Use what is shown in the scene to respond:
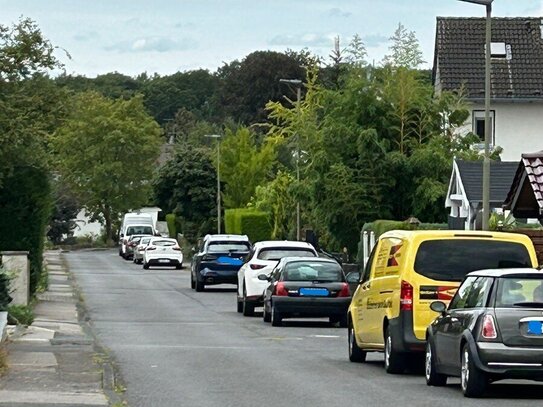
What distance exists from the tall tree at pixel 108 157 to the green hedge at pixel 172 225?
885 cm

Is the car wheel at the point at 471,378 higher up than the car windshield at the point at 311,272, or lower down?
lower down

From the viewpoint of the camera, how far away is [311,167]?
174 feet

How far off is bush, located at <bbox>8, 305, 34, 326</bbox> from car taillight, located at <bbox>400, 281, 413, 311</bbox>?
11461 millimetres

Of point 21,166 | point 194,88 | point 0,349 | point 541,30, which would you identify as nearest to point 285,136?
point 541,30

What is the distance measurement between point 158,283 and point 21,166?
62.0 feet

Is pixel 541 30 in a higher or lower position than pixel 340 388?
higher

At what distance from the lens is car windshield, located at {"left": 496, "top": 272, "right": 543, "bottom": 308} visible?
650 inches

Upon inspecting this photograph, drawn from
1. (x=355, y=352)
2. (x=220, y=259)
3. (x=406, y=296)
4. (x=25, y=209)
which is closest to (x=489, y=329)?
(x=406, y=296)

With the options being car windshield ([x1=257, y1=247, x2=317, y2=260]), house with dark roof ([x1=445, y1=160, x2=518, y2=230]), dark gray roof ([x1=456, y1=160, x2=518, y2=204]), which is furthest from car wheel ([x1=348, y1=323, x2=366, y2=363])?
dark gray roof ([x1=456, y1=160, x2=518, y2=204])

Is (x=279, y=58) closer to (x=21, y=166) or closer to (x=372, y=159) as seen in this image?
(x=372, y=159)

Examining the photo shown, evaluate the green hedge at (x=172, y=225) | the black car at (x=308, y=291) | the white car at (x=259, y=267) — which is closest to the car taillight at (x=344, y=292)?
the black car at (x=308, y=291)

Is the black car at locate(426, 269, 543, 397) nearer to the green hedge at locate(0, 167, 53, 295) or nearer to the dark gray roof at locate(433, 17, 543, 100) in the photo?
the green hedge at locate(0, 167, 53, 295)

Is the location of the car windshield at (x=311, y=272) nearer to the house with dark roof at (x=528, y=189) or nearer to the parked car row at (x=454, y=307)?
the house with dark roof at (x=528, y=189)

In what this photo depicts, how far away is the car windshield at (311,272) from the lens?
31391 mm
